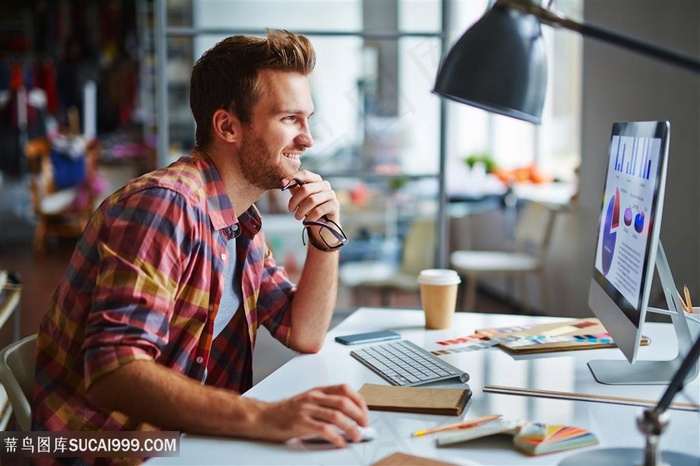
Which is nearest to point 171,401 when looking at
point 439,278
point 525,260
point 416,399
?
point 416,399

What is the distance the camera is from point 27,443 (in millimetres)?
1490

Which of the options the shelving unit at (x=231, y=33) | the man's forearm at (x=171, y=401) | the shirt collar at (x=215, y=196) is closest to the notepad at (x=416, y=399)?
the man's forearm at (x=171, y=401)

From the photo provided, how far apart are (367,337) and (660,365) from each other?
64 cm

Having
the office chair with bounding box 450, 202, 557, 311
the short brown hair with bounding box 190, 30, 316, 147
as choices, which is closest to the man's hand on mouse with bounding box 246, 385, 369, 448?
the short brown hair with bounding box 190, 30, 316, 147

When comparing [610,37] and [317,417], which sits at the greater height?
[610,37]

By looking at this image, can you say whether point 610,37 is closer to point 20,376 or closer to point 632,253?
point 632,253

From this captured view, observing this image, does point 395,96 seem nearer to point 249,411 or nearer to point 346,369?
point 346,369

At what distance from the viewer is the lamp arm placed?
1.01 m

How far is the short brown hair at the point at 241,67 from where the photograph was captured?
171 centimetres

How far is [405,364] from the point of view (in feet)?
5.34

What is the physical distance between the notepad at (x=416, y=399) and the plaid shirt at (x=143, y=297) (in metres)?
0.37

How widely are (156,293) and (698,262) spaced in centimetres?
270

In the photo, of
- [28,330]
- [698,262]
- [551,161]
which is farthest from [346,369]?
[551,161]

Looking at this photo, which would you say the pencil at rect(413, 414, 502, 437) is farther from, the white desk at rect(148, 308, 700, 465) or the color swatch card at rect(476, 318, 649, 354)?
the color swatch card at rect(476, 318, 649, 354)
